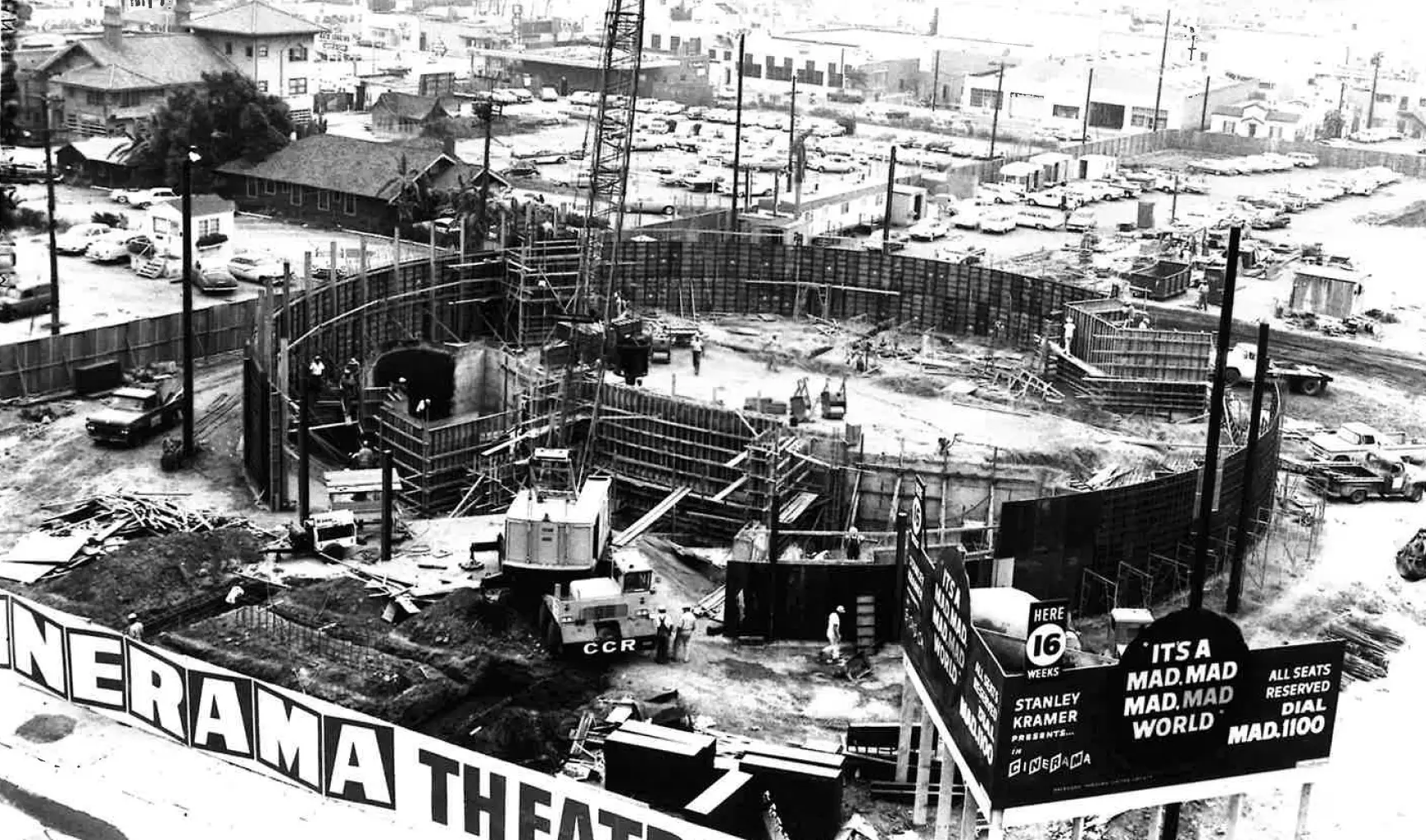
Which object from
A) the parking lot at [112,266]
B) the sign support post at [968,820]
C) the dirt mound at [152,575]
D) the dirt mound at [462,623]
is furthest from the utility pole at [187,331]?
the sign support post at [968,820]

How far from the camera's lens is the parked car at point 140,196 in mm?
78875

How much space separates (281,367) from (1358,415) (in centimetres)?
3489

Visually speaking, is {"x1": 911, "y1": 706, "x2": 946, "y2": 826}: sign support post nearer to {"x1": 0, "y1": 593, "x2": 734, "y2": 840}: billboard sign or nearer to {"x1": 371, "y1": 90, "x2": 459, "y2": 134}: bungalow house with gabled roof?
{"x1": 0, "y1": 593, "x2": 734, "y2": 840}: billboard sign

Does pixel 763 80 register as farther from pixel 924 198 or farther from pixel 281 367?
pixel 281 367

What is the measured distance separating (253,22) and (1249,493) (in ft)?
269

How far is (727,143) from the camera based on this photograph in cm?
11688

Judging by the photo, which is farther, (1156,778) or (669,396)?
(669,396)

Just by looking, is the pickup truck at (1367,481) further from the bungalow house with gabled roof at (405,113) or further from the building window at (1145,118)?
the building window at (1145,118)

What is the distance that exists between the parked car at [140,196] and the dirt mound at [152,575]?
135ft

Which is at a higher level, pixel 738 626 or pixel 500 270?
pixel 500 270

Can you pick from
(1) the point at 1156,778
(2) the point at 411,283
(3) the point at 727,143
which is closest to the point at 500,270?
(2) the point at 411,283

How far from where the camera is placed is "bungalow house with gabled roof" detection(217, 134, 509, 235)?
257 feet

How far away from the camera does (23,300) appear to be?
58.9 meters

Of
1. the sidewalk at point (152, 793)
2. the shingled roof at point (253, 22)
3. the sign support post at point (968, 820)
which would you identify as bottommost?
the sidewalk at point (152, 793)
